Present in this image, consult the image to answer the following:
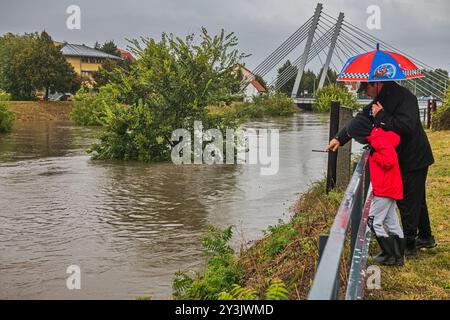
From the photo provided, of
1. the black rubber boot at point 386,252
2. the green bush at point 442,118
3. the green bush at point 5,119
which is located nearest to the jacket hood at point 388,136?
the black rubber boot at point 386,252

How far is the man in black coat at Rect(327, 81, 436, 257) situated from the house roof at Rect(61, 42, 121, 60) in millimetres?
98684

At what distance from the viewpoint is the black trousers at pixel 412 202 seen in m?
5.20

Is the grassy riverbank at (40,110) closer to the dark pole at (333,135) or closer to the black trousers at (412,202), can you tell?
the dark pole at (333,135)

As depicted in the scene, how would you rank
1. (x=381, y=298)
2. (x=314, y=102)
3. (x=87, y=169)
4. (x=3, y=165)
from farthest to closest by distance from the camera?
(x=314, y=102) → (x=3, y=165) → (x=87, y=169) → (x=381, y=298)

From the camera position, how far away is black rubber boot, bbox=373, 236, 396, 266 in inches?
203

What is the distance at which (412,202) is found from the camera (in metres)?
5.25

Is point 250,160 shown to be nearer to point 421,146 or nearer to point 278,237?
point 278,237

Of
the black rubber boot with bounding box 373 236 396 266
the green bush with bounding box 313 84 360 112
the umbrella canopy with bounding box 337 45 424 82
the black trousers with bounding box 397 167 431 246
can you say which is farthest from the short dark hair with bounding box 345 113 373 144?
the green bush with bounding box 313 84 360 112

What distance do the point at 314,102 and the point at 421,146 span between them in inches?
2950

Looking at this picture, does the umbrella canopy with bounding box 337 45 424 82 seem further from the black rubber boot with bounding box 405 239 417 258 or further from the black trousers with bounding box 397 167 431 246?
the black rubber boot with bounding box 405 239 417 258

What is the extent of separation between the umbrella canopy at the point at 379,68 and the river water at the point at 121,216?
9.46 ft

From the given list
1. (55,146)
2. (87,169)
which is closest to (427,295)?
(87,169)

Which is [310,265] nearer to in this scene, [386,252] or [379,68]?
[386,252]

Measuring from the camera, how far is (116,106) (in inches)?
762
